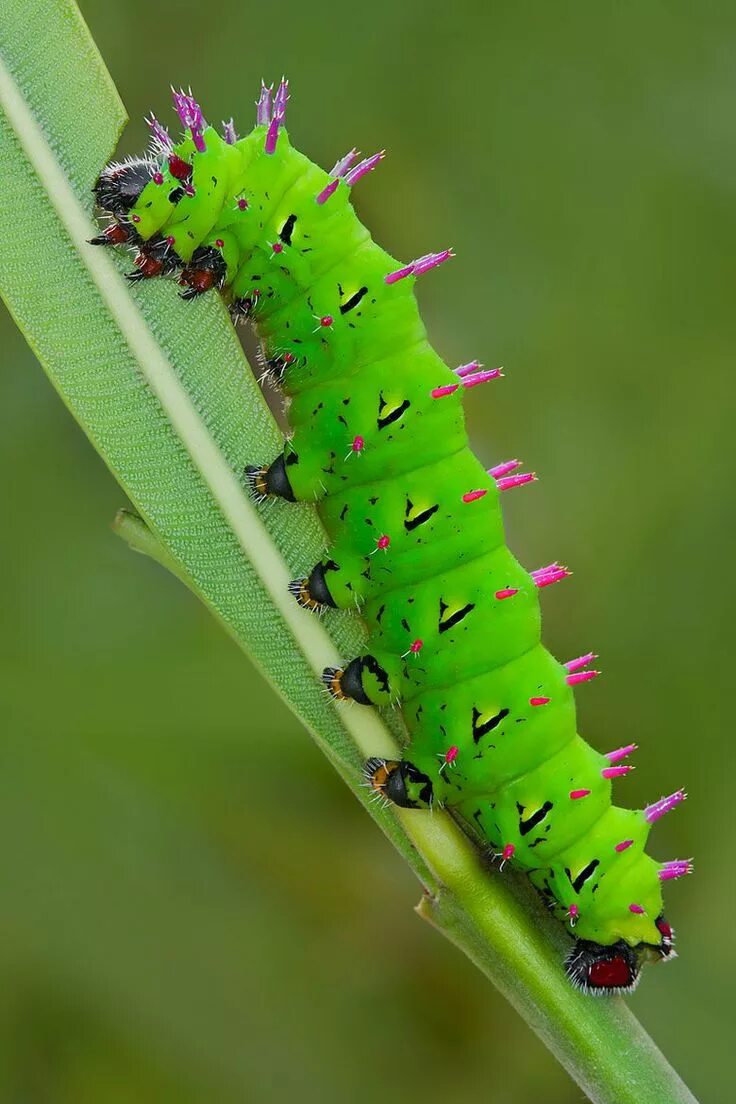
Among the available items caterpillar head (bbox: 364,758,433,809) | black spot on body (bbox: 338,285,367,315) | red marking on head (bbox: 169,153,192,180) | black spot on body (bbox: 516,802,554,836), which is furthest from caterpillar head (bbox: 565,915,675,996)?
red marking on head (bbox: 169,153,192,180)

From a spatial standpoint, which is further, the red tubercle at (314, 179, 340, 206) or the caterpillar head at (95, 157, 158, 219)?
the red tubercle at (314, 179, 340, 206)

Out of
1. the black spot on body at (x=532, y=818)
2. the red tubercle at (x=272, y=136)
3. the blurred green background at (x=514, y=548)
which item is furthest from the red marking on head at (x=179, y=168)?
the blurred green background at (x=514, y=548)

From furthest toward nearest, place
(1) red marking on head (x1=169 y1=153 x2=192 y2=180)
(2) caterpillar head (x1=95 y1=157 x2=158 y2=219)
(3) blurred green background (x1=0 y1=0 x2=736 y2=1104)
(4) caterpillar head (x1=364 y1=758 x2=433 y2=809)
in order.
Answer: (3) blurred green background (x1=0 y1=0 x2=736 y2=1104) → (1) red marking on head (x1=169 y1=153 x2=192 y2=180) → (2) caterpillar head (x1=95 y1=157 x2=158 y2=219) → (4) caterpillar head (x1=364 y1=758 x2=433 y2=809)

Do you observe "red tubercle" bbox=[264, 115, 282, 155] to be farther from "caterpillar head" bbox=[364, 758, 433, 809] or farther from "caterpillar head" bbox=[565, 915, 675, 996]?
"caterpillar head" bbox=[565, 915, 675, 996]

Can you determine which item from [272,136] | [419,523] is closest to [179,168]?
[272,136]

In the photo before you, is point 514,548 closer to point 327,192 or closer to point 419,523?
point 419,523

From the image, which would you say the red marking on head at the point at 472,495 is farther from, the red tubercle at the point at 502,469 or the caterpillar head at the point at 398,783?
the caterpillar head at the point at 398,783

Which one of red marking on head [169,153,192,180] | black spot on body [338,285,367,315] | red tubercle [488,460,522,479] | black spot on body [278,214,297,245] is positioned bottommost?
red tubercle [488,460,522,479]
